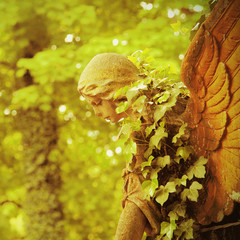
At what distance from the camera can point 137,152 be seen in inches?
64.8

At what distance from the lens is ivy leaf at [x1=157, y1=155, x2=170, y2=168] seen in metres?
1.56

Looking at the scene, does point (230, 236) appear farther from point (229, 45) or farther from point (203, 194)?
point (229, 45)

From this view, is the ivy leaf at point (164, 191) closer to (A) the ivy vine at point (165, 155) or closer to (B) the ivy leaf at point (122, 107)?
(A) the ivy vine at point (165, 155)

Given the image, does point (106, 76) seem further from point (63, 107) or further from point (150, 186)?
point (63, 107)

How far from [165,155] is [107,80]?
17.9 inches

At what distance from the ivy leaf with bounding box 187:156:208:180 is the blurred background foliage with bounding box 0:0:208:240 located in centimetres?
191

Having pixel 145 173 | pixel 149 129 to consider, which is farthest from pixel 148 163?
pixel 149 129

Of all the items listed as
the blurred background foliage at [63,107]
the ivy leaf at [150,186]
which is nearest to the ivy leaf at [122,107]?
the ivy leaf at [150,186]

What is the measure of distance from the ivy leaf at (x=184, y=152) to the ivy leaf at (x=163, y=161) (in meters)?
0.06

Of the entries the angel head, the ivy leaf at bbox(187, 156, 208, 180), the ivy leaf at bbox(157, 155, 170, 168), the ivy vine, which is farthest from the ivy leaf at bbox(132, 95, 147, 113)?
the ivy leaf at bbox(187, 156, 208, 180)

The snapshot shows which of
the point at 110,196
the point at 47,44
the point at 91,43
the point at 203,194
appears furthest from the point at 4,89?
the point at 203,194

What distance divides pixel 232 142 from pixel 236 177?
14 centimetres

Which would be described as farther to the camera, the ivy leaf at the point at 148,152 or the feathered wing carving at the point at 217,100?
the ivy leaf at the point at 148,152

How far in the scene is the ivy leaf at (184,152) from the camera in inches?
61.3
